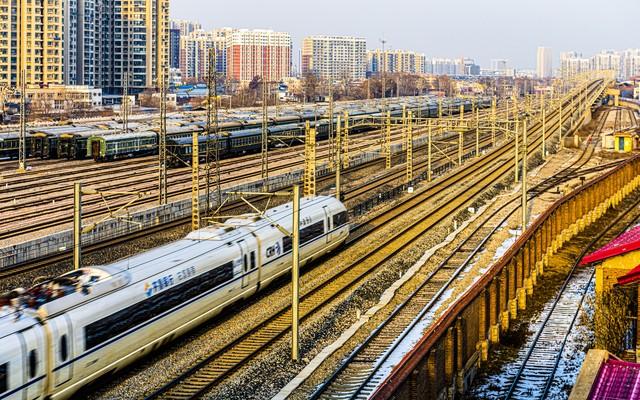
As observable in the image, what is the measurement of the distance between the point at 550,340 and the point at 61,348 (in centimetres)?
1052

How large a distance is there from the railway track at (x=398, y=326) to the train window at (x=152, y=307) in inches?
133

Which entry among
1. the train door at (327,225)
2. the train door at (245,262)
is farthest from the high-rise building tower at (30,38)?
the train door at (245,262)

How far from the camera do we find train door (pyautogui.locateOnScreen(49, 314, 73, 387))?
14.1 m

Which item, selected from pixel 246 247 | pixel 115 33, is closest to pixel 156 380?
pixel 246 247

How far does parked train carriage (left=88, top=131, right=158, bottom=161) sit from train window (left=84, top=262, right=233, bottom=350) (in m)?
36.0

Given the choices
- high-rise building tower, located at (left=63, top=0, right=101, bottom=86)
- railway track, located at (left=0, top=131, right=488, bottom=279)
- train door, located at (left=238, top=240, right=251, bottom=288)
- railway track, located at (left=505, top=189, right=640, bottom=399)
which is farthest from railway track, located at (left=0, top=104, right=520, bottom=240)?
high-rise building tower, located at (left=63, top=0, right=101, bottom=86)

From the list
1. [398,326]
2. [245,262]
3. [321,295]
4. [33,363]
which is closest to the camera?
[33,363]

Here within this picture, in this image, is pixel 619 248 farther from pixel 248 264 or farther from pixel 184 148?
pixel 184 148

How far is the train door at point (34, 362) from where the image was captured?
44.2 ft

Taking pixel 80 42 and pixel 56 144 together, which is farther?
pixel 80 42

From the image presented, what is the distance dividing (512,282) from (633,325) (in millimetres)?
3585

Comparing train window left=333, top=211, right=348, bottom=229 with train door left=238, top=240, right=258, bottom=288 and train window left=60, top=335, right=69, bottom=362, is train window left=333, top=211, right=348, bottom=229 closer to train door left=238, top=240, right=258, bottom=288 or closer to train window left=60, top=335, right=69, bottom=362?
train door left=238, top=240, right=258, bottom=288

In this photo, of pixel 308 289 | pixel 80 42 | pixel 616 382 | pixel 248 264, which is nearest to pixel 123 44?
pixel 80 42

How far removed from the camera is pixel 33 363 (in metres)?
13.6
